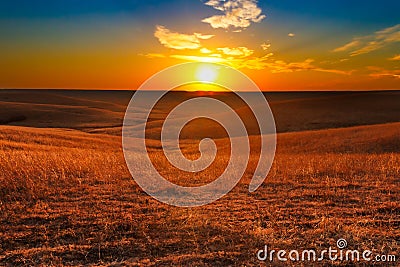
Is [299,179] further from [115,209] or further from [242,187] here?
[115,209]

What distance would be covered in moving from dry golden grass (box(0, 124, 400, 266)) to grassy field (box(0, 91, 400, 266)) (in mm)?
20

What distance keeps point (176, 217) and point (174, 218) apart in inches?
3.2

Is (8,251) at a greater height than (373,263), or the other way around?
(373,263)

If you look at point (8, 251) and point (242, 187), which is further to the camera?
point (242, 187)

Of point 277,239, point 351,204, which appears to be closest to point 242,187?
point 351,204

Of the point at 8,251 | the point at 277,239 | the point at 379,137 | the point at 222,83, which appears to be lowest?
the point at 8,251

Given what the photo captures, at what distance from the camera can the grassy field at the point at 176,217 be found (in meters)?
5.17

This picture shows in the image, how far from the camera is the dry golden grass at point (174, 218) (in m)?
5.17

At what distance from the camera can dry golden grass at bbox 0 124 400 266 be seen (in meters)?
5.17

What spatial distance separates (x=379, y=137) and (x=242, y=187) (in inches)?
723

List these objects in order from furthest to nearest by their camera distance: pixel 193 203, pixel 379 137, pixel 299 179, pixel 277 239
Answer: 1. pixel 379 137
2. pixel 299 179
3. pixel 193 203
4. pixel 277 239

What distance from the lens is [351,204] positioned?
766 cm

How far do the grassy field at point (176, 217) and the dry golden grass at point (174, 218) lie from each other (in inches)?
0.8

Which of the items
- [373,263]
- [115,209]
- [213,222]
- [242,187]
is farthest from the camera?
[242,187]
